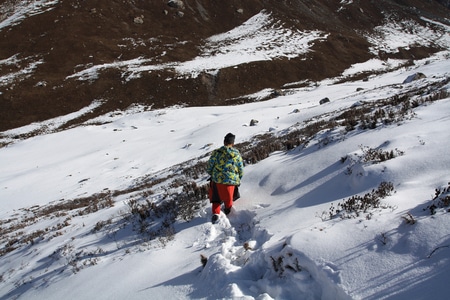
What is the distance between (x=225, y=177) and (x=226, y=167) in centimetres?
21

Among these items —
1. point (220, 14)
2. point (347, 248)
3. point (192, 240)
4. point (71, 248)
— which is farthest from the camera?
point (220, 14)

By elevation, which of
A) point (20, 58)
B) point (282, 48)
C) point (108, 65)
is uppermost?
point (20, 58)

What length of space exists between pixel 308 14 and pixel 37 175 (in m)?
62.6

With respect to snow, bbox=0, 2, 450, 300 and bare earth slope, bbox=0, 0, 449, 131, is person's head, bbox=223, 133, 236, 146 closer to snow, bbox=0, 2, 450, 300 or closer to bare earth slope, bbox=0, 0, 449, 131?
snow, bbox=0, 2, 450, 300

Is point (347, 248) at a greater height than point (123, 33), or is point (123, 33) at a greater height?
point (123, 33)

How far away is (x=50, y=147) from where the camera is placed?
2792cm

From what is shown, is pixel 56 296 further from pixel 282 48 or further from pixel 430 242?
pixel 282 48

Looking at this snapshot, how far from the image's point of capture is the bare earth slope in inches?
1646

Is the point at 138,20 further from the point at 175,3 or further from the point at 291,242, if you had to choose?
the point at 291,242

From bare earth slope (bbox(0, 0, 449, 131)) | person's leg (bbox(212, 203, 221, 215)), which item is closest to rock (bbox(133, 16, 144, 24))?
bare earth slope (bbox(0, 0, 449, 131))

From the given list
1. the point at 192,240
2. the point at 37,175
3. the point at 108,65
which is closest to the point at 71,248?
the point at 192,240

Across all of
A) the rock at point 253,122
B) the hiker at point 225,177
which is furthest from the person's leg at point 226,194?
the rock at point 253,122

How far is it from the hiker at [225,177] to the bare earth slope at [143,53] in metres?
35.4

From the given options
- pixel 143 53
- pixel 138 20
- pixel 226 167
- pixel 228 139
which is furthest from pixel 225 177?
pixel 138 20
